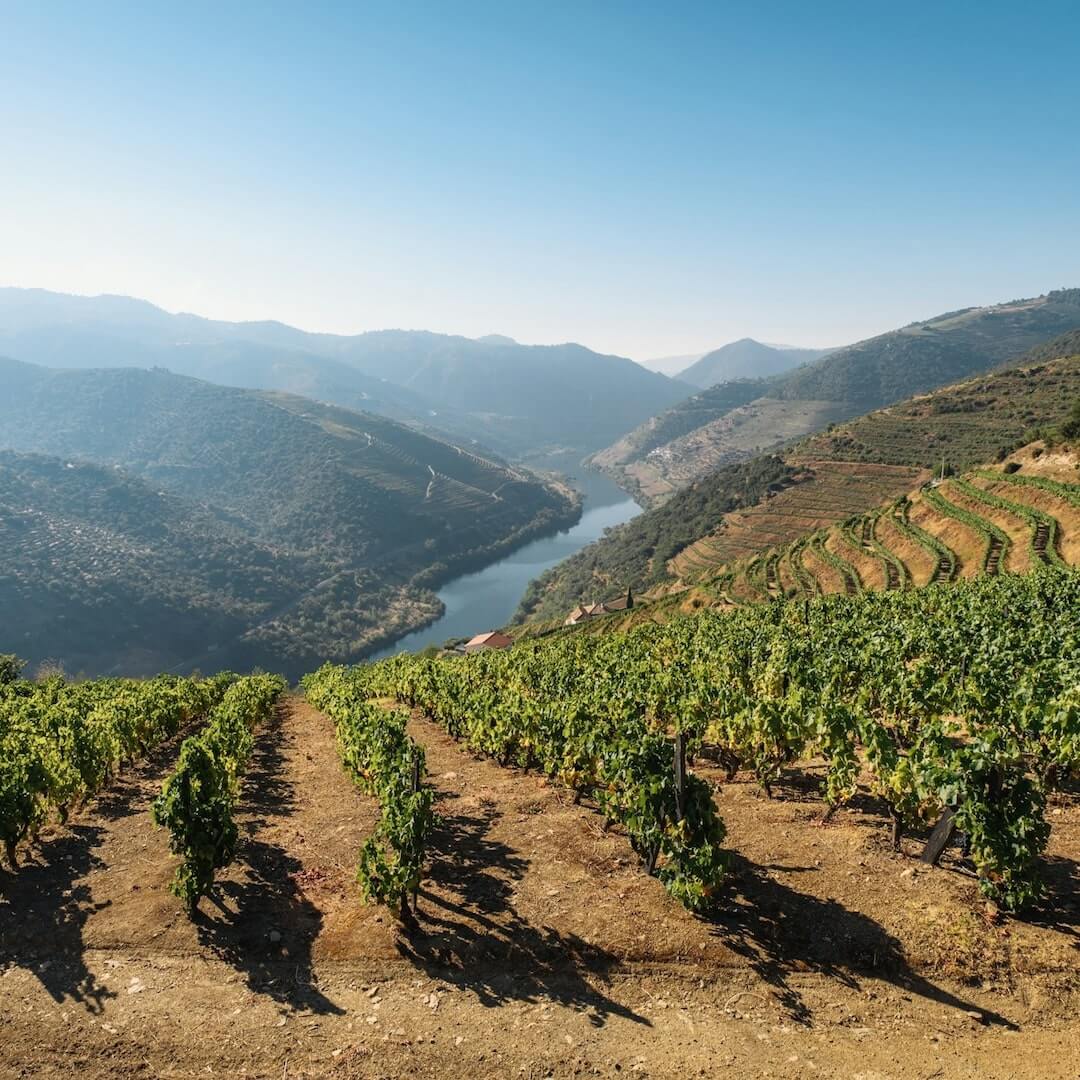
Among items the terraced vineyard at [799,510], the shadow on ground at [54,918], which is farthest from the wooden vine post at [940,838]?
→ the terraced vineyard at [799,510]

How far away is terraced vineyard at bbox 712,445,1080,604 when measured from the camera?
5253cm

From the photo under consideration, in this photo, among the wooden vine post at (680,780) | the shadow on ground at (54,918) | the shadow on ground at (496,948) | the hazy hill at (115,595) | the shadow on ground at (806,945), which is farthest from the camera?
the hazy hill at (115,595)

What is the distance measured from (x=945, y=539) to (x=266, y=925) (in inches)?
2691

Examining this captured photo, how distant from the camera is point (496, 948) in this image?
419 inches

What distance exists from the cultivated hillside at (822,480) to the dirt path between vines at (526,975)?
8804 centimetres

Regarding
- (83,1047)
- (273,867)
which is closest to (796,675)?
(273,867)

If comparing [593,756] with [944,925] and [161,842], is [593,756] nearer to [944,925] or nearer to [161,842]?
[944,925]

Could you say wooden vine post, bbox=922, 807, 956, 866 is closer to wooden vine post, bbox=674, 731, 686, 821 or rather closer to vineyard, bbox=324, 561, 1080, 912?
vineyard, bbox=324, 561, 1080, 912

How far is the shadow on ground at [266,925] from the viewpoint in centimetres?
1020

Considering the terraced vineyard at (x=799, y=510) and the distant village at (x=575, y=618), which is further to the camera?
the terraced vineyard at (x=799, y=510)

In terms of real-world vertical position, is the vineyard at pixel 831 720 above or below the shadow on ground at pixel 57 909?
above

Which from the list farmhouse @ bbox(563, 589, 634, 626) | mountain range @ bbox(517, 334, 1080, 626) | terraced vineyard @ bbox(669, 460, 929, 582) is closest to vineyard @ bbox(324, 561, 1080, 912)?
mountain range @ bbox(517, 334, 1080, 626)

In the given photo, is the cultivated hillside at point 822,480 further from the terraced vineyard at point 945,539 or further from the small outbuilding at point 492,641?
the small outbuilding at point 492,641

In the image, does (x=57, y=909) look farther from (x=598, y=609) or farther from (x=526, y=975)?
(x=598, y=609)
